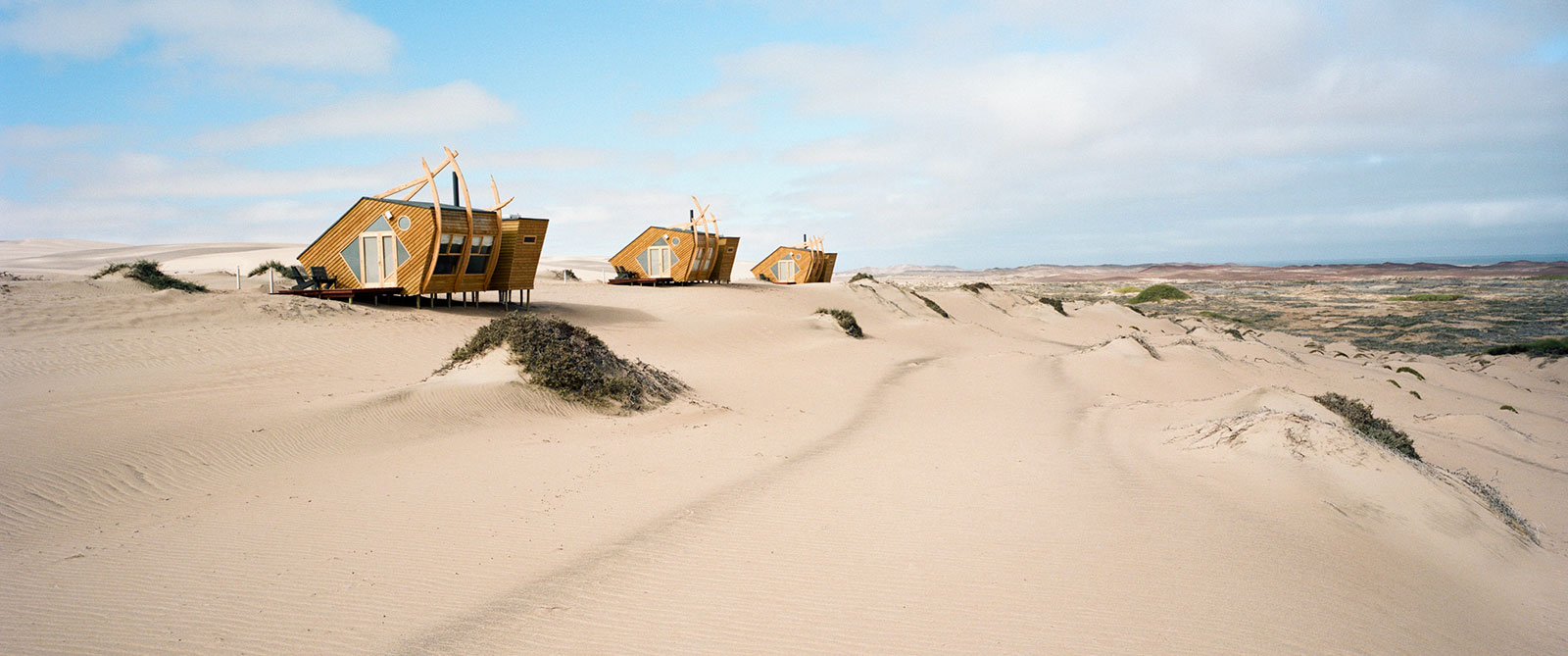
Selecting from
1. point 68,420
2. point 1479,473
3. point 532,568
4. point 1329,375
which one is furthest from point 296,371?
point 1329,375

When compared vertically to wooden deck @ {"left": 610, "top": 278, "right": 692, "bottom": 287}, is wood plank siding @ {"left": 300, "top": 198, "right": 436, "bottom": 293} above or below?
above

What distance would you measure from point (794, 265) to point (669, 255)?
14.6 metres

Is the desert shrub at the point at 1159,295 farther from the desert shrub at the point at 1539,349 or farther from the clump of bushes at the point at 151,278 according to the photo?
the clump of bushes at the point at 151,278

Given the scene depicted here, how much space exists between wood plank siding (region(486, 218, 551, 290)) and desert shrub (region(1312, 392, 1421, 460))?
18.9 m

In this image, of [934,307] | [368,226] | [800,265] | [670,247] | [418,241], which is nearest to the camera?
[418,241]

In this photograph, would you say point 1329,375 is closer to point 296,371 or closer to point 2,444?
point 296,371

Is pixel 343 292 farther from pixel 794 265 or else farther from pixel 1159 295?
pixel 1159 295

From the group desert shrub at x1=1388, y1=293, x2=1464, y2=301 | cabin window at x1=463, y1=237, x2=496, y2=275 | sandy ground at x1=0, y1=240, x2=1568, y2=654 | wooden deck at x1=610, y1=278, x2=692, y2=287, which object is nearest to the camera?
sandy ground at x1=0, y1=240, x2=1568, y2=654

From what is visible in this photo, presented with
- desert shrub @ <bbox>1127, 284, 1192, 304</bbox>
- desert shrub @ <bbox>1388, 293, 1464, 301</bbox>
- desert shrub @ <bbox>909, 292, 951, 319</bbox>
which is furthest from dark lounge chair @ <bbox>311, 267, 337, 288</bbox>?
desert shrub @ <bbox>1388, 293, 1464, 301</bbox>

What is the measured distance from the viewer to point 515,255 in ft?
74.1

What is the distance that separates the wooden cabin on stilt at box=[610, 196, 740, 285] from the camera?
35.0 m

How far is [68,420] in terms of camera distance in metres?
8.89

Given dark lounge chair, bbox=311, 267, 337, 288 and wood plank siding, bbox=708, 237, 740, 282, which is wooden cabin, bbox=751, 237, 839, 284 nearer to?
wood plank siding, bbox=708, 237, 740, 282

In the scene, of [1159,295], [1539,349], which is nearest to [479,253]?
[1539,349]
